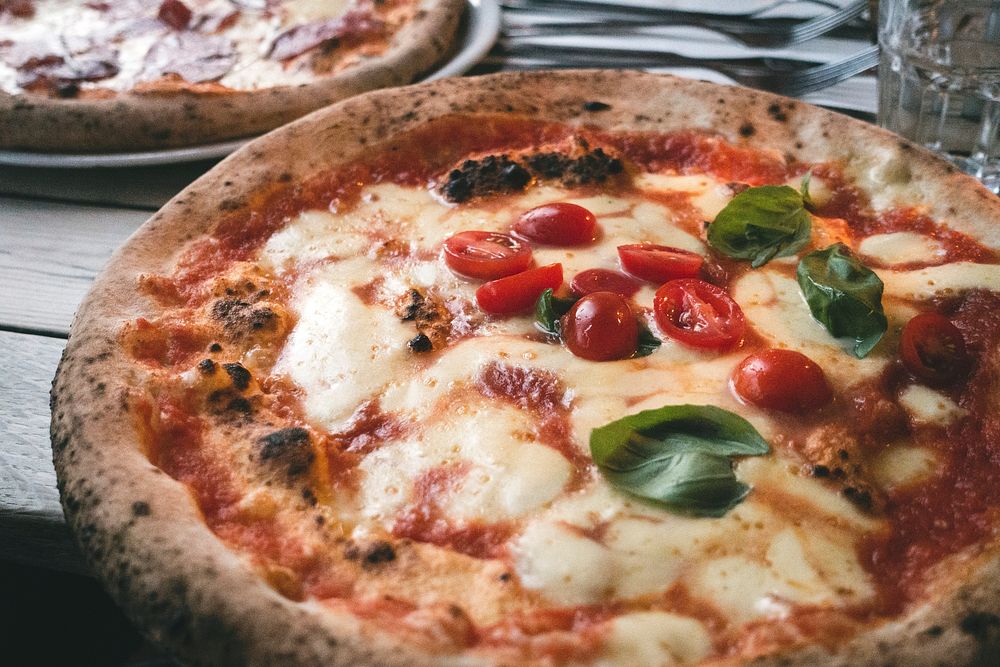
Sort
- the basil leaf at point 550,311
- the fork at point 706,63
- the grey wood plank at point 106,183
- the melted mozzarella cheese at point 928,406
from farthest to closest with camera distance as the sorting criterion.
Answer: the fork at point 706,63
the grey wood plank at point 106,183
the basil leaf at point 550,311
the melted mozzarella cheese at point 928,406

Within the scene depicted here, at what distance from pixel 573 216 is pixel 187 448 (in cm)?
115

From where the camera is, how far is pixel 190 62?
412 cm

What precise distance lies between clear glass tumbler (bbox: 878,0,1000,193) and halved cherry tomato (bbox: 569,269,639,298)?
1518mm

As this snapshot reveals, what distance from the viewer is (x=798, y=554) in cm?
177

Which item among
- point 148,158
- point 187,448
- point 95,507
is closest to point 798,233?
point 187,448

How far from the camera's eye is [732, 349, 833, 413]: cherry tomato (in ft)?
6.70

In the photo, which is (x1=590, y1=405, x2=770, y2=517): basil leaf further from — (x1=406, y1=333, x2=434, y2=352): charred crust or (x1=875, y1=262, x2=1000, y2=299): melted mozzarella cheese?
(x1=875, y1=262, x2=1000, y2=299): melted mozzarella cheese

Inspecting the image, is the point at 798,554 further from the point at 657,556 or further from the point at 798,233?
the point at 798,233

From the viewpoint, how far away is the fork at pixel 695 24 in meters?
4.29

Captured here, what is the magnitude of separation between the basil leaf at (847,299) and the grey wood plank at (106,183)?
7.37 feet

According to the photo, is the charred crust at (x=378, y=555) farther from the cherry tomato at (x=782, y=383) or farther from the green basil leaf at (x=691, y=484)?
the cherry tomato at (x=782, y=383)

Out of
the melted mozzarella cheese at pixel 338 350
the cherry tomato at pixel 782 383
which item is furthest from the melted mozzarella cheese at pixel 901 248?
the melted mozzarella cheese at pixel 338 350

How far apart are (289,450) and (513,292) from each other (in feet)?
2.22

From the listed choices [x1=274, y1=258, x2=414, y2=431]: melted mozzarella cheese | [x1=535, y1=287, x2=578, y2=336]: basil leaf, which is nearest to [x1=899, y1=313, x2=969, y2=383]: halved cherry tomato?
[x1=535, y1=287, x2=578, y2=336]: basil leaf
